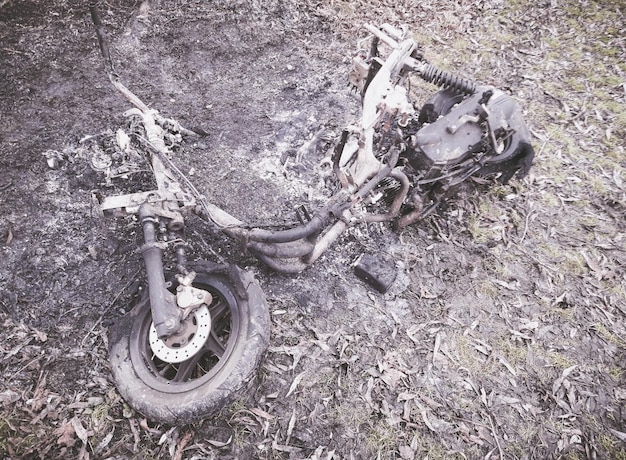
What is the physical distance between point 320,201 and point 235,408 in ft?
7.79

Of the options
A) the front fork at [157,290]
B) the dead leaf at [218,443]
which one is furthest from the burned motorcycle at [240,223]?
the dead leaf at [218,443]

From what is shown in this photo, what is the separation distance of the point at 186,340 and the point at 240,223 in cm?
103

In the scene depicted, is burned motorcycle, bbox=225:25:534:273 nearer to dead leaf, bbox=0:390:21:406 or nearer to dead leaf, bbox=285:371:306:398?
dead leaf, bbox=285:371:306:398

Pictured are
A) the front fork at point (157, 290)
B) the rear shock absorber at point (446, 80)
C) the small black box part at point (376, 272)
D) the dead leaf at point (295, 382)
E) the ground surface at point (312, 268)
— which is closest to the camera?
the front fork at point (157, 290)

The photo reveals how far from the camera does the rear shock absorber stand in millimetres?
4336

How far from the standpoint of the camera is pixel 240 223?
329cm

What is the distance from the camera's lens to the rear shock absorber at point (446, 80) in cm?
434

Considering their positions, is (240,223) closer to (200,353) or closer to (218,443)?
(200,353)

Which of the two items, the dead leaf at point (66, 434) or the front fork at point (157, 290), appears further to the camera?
the dead leaf at point (66, 434)

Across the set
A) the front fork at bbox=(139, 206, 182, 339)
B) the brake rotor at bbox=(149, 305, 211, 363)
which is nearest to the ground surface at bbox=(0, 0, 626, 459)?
the brake rotor at bbox=(149, 305, 211, 363)

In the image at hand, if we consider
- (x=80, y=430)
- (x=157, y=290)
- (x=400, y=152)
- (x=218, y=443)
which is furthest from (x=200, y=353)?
(x=400, y=152)

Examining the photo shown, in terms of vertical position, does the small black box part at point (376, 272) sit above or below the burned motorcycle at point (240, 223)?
below

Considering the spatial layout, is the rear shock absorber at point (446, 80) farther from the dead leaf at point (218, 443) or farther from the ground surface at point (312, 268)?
the dead leaf at point (218, 443)

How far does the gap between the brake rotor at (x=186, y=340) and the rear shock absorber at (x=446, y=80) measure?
341 cm
